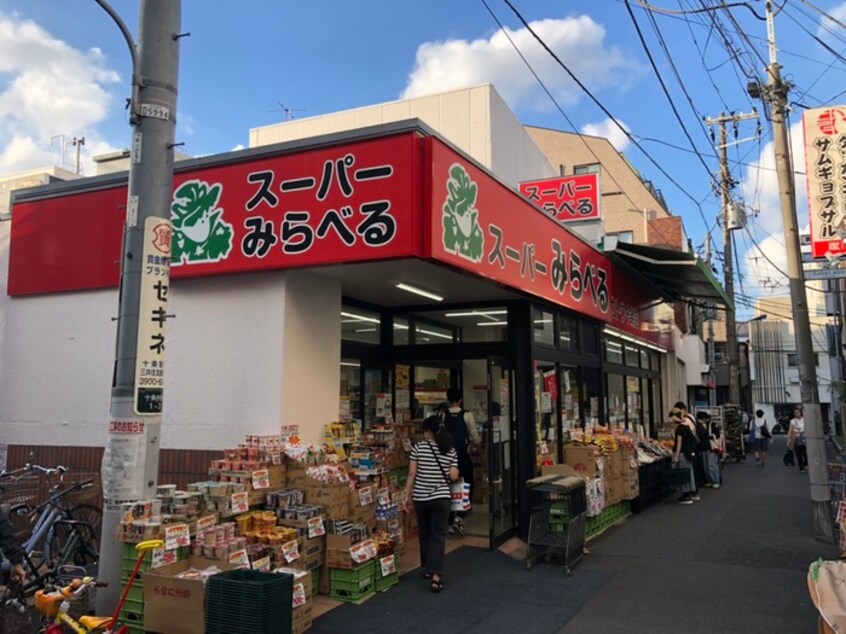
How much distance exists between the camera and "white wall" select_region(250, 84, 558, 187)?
562 inches

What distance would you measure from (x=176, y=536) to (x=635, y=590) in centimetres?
462

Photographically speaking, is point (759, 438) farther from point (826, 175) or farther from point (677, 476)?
point (826, 175)

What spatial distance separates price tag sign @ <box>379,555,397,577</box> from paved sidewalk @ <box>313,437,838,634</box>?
19cm

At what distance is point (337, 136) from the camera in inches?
264

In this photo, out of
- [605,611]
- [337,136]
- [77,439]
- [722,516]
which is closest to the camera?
[605,611]

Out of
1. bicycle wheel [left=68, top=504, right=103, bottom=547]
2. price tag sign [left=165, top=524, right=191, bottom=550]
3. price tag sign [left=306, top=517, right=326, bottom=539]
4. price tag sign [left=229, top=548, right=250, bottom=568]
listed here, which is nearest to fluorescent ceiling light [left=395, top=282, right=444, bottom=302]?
price tag sign [left=306, top=517, right=326, bottom=539]

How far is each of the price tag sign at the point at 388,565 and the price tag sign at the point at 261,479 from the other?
1.45 metres

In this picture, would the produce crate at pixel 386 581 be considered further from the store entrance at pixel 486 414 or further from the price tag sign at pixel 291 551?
the store entrance at pixel 486 414

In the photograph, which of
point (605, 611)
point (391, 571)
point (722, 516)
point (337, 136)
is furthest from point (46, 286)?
point (722, 516)

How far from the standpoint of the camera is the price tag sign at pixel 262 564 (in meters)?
5.66

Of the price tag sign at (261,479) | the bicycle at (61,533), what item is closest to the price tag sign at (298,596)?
the price tag sign at (261,479)

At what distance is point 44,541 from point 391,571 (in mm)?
3645

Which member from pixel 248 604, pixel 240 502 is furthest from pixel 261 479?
pixel 248 604

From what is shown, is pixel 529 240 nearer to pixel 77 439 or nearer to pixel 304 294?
pixel 304 294
